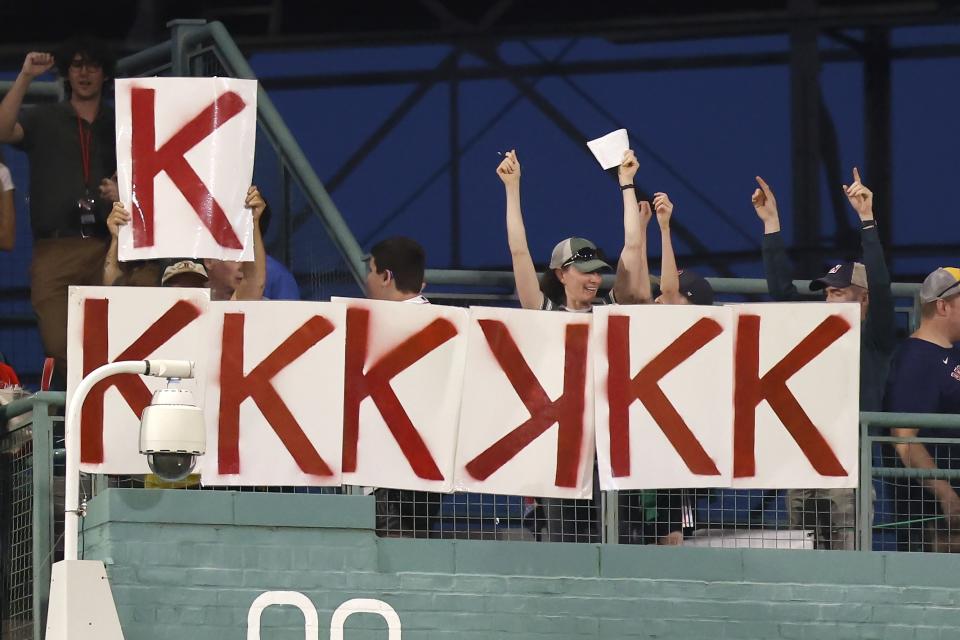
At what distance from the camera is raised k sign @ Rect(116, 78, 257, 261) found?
10.3 meters

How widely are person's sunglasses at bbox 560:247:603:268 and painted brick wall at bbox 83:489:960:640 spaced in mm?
1327

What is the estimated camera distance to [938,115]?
18000 mm

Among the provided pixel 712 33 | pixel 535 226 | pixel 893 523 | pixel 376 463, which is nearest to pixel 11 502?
pixel 376 463

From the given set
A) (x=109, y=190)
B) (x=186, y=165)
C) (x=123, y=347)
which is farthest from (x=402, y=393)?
(x=109, y=190)

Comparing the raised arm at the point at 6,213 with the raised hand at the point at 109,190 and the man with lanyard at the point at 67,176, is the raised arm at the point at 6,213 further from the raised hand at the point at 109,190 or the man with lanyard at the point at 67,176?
the raised hand at the point at 109,190

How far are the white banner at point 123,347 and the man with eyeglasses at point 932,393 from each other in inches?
129

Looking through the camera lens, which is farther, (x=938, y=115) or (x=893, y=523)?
(x=938, y=115)

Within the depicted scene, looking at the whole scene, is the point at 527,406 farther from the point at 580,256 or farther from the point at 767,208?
the point at 767,208

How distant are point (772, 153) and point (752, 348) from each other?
786cm

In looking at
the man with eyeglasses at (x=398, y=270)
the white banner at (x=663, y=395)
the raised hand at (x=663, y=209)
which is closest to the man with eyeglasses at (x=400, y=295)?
the man with eyeglasses at (x=398, y=270)

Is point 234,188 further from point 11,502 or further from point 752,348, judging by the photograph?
point 752,348

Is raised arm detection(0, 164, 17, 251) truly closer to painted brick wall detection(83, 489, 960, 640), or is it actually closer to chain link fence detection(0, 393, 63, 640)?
chain link fence detection(0, 393, 63, 640)

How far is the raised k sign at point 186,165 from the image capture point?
1027 centimetres

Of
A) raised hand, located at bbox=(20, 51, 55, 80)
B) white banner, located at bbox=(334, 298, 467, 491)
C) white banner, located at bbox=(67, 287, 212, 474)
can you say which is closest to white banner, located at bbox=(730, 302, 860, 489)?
white banner, located at bbox=(334, 298, 467, 491)
